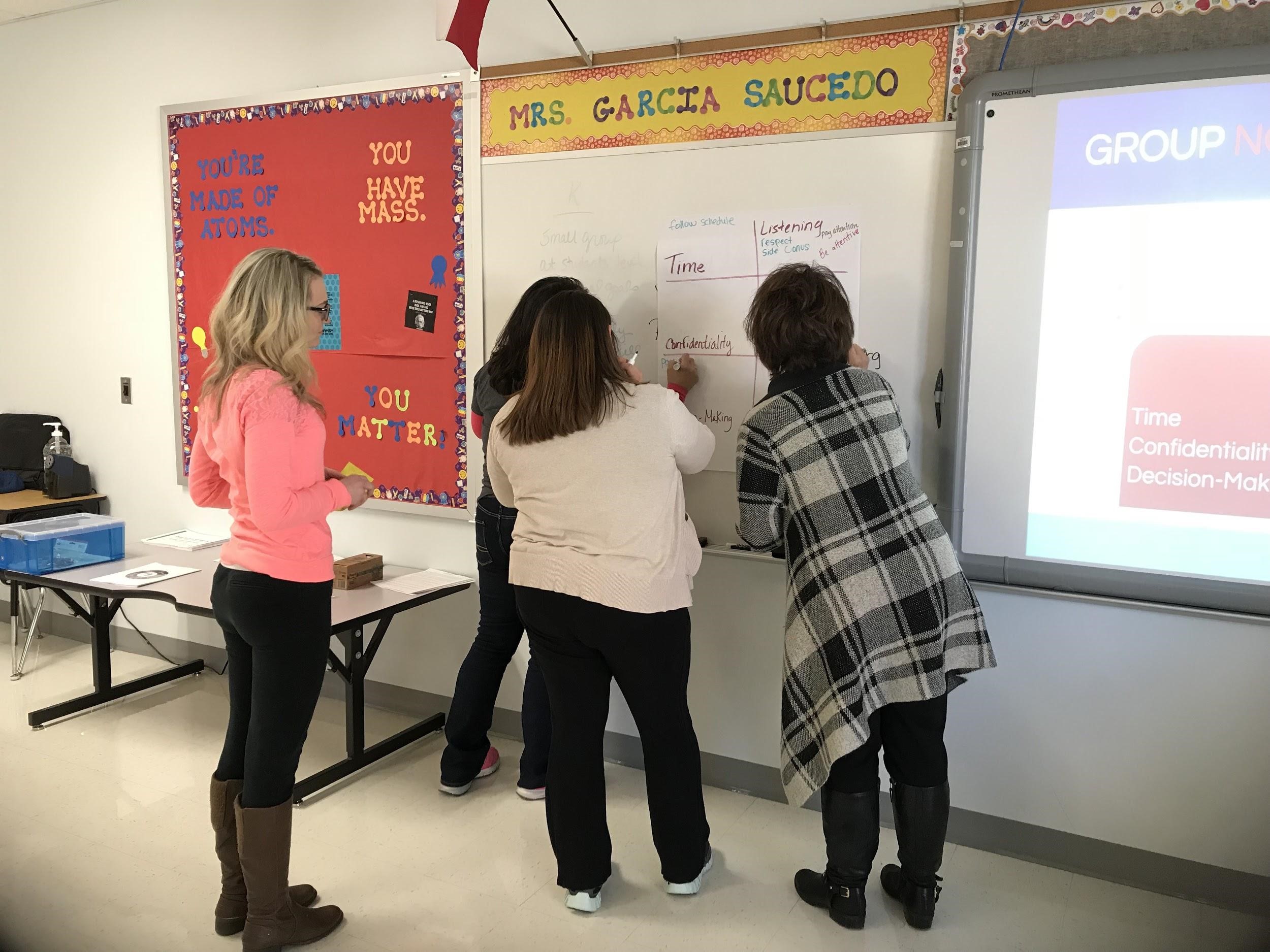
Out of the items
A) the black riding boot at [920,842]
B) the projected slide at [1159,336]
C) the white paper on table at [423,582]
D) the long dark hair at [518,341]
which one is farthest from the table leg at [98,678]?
the projected slide at [1159,336]

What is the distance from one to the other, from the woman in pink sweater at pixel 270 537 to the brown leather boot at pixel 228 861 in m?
0.04

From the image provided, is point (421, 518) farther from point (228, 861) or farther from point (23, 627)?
point (23, 627)

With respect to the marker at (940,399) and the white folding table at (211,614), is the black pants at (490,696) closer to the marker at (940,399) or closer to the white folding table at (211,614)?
the white folding table at (211,614)

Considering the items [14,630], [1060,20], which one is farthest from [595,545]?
[14,630]

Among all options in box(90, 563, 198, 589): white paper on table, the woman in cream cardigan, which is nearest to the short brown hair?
the woman in cream cardigan

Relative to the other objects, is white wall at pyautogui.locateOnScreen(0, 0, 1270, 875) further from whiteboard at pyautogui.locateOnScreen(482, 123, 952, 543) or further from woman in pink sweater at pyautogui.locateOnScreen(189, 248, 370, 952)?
woman in pink sweater at pyautogui.locateOnScreen(189, 248, 370, 952)

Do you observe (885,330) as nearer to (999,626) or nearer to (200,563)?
(999,626)

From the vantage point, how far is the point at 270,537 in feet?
6.32

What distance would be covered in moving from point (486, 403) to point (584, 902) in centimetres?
126

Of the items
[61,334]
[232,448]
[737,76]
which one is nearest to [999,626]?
[737,76]

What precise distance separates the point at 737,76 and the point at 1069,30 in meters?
0.82

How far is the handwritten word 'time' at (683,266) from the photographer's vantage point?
8.80 feet

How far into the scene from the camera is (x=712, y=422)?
8.94 ft

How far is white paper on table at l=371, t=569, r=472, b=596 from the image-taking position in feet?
10.0
